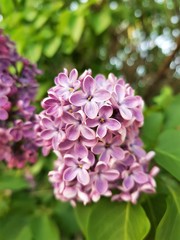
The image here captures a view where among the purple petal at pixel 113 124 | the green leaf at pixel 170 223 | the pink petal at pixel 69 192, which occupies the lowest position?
the green leaf at pixel 170 223

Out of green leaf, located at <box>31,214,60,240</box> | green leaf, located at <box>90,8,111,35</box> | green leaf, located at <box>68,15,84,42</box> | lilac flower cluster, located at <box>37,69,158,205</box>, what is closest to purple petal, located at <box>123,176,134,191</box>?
lilac flower cluster, located at <box>37,69,158,205</box>

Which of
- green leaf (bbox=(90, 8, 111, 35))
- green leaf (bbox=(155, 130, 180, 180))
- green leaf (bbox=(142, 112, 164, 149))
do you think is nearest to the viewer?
green leaf (bbox=(155, 130, 180, 180))

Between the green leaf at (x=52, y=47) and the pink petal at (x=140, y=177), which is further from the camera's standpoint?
the green leaf at (x=52, y=47)

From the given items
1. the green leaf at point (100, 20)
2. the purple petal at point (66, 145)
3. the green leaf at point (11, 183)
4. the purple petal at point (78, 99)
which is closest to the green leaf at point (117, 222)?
the purple petal at point (66, 145)

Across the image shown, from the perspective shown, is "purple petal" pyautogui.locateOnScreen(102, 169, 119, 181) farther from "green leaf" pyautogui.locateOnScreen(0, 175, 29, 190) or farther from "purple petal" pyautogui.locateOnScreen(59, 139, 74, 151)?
"green leaf" pyautogui.locateOnScreen(0, 175, 29, 190)

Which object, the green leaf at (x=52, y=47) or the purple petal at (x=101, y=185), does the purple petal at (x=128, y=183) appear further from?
the green leaf at (x=52, y=47)

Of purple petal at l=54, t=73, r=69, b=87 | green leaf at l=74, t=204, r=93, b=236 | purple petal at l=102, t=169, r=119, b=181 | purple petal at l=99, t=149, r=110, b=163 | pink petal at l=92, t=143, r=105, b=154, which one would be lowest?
green leaf at l=74, t=204, r=93, b=236
